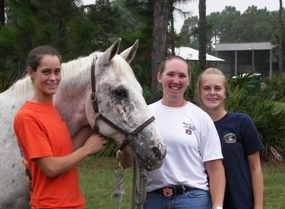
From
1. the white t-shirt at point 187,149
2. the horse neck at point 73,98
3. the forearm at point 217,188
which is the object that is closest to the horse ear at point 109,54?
the horse neck at point 73,98

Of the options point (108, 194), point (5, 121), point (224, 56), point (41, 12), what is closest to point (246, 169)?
point (5, 121)

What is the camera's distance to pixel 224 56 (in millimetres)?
65938

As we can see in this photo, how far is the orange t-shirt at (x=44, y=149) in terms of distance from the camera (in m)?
2.31

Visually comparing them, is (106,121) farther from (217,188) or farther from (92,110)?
(217,188)

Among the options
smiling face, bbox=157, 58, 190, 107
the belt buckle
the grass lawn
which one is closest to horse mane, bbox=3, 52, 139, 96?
smiling face, bbox=157, 58, 190, 107

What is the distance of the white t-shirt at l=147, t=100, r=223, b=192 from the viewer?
2615 mm

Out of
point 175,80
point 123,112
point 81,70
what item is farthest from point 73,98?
point 175,80

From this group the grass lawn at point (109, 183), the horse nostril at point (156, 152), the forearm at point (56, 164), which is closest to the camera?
the forearm at point (56, 164)

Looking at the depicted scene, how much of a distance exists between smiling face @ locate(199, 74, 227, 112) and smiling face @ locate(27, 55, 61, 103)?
1063 millimetres

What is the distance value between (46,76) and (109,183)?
5389 millimetres

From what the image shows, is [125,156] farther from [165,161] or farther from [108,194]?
[108,194]

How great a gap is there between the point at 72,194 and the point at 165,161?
64cm

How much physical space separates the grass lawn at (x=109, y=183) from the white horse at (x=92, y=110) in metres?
3.55

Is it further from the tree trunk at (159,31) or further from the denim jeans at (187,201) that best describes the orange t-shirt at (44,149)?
the tree trunk at (159,31)
